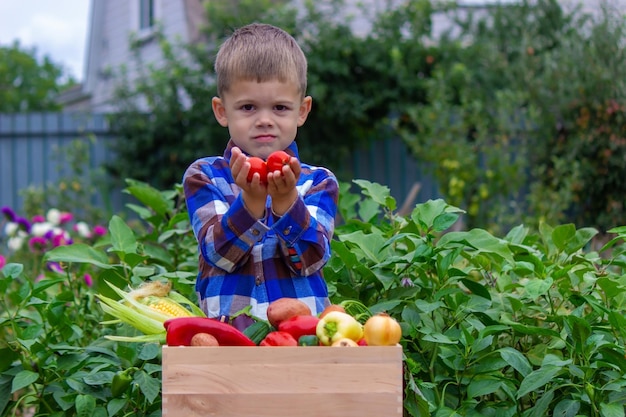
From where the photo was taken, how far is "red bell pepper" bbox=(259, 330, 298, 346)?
1708mm

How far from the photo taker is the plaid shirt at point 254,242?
77.0 inches

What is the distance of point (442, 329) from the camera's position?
2445mm

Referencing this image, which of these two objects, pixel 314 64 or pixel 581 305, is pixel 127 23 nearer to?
pixel 314 64

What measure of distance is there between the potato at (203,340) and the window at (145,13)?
12.8m

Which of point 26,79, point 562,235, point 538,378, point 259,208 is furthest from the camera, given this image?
point 26,79

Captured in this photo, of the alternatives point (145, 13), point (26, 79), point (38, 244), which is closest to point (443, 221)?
point (38, 244)

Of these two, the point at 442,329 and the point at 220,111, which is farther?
the point at 442,329

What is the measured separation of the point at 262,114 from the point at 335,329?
60 centimetres

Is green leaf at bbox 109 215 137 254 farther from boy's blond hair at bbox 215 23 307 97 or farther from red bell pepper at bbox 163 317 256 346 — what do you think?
red bell pepper at bbox 163 317 256 346

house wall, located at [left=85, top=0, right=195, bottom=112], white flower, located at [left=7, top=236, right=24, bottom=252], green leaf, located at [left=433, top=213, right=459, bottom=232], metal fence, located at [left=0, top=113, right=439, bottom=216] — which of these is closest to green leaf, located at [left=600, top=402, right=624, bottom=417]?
green leaf, located at [left=433, top=213, right=459, bottom=232]

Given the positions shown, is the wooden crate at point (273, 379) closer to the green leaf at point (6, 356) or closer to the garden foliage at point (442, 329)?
the garden foliage at point (442, 329)

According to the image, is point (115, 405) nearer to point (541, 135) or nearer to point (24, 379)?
point (24, 379)

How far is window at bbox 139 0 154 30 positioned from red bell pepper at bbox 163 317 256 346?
12.7 metres

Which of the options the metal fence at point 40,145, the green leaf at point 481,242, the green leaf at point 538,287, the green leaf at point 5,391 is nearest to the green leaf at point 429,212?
the green leaf at point 481,242
